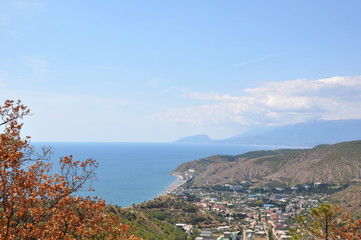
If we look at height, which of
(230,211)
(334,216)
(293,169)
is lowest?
(230,211)

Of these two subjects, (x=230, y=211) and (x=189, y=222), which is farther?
(x=230, y=211)

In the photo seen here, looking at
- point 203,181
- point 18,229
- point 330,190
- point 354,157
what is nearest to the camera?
point 18,229

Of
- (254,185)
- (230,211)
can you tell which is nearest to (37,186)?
(230,211)

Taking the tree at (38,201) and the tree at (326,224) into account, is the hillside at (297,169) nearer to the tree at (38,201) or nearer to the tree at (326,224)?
the tree at (326,224)

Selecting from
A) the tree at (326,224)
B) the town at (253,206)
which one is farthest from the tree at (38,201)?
the town at (253,206)

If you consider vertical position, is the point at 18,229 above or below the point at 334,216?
above

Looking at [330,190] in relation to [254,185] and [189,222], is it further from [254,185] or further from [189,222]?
[189,222]

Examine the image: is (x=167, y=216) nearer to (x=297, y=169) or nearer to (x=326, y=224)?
(x=326, y=224)
